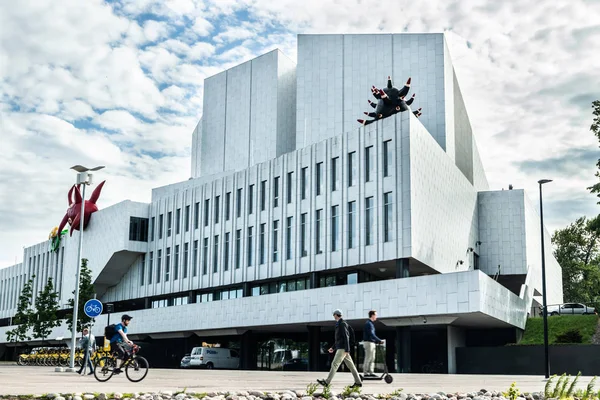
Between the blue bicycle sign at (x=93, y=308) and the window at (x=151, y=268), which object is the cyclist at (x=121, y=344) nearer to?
the blue bicycle sign at (x=93, y=308)

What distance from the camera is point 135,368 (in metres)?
19.0

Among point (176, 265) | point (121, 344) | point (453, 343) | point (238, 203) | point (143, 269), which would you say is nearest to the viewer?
point (121, 344)

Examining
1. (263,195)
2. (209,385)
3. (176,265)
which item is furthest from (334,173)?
(209,385)

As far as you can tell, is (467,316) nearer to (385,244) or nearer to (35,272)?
(385,244)

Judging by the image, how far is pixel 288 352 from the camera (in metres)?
53.1

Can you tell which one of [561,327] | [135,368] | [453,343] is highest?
[561,327]

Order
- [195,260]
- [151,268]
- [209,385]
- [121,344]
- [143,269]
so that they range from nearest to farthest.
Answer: [209,385] → [121,344] → [195,260] → [151,268] → [143,269]

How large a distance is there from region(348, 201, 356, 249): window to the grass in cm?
1223

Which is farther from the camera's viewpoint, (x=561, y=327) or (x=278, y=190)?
(x=278, y=190)

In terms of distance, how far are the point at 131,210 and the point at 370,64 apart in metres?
24.9

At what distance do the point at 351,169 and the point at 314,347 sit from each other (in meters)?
12.4

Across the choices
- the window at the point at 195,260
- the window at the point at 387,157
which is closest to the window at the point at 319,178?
the window at the point at 387,157

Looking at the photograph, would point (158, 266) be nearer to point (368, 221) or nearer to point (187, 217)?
point (187, 217)

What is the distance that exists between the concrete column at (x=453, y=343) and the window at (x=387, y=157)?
1003cm
